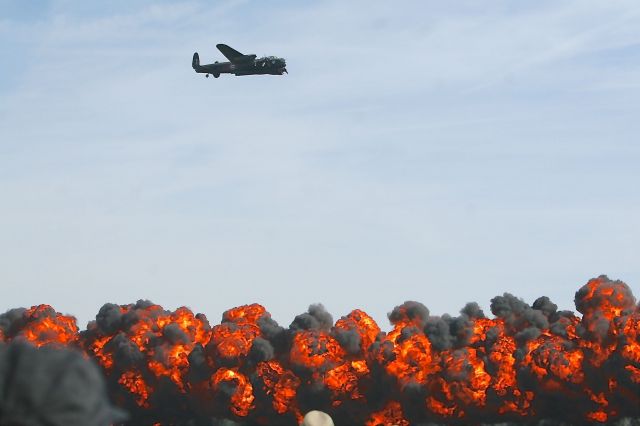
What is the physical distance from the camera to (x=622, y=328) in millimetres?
75438

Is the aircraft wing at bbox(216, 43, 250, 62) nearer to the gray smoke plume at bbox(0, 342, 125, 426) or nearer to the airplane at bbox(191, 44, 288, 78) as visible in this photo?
the airplane at bbox(191, 44, 288, 78)

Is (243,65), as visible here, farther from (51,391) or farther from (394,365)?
(51,391)

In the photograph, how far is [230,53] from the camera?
68438mm

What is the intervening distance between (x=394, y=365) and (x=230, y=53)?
86.7 feet

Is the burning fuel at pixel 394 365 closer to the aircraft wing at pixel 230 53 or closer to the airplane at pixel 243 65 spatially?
the airplane at pixel 243 65

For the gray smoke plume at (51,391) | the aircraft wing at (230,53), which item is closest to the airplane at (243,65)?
the aircraft wing at (230,53)

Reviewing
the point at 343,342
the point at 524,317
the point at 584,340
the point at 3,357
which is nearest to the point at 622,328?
the point at 584,340

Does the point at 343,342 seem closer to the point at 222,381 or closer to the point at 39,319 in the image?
the point at 222,381

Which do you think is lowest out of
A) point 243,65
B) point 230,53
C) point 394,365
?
point 394,365

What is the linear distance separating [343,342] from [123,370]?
17.0 m

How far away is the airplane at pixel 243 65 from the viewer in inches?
2443

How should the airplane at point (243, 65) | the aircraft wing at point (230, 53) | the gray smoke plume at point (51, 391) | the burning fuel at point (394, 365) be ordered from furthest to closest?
the burning fuel at point (394, 365) → the aircraft wing at point (230, 53) → the airplane at point (243, 65) → the gray smoke plume at point (51, 391)

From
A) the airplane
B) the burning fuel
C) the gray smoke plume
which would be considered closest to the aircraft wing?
the airplane

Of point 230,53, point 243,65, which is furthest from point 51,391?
point 230,53
